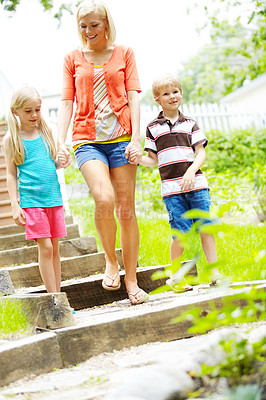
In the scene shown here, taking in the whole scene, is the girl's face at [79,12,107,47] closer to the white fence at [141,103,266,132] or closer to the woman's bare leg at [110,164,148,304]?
the woman's bare leg at [110,164,148,304]

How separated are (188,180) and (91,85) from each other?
0.85 m

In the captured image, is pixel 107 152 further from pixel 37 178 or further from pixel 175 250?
pixel 175 250

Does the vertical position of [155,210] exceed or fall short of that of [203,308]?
it exceeds it

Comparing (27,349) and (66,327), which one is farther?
(66,327)

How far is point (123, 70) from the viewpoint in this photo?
318 centimetres

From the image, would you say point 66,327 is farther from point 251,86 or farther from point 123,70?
point 251,86

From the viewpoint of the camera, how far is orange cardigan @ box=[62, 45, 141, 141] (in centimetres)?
309

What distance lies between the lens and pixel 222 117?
12594mm

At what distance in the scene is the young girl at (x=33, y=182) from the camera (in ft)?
10.4

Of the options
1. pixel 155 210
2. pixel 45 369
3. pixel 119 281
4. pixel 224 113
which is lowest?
pixel 45 369

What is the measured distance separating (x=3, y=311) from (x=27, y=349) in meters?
0.41

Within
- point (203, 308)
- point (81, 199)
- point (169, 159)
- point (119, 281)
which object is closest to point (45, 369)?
point (203, 308)

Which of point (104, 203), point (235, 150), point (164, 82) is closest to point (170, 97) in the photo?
point (164, 82)

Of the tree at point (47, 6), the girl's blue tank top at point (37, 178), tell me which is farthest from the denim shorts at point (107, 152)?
the tree at point (47, 6)
